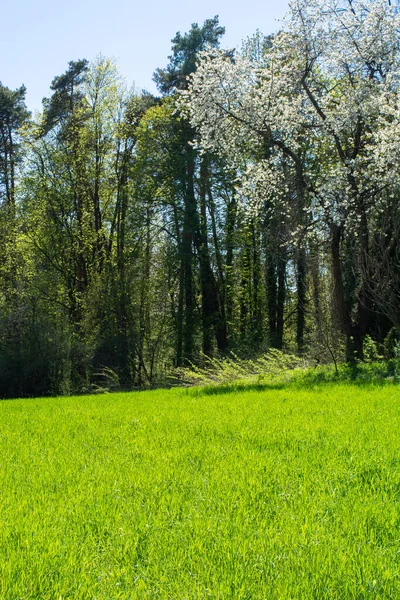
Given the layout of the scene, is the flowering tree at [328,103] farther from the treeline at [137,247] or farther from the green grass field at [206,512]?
the green grass field at [206,512]

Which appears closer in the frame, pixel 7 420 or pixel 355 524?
pixel 355 524

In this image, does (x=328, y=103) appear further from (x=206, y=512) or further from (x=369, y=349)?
(x=206, y=512)

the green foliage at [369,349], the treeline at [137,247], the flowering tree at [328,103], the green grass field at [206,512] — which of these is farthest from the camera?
the treeline at [137,247]

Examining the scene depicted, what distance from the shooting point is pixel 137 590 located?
2.83 meters

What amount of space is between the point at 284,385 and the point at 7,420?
23.2 ft

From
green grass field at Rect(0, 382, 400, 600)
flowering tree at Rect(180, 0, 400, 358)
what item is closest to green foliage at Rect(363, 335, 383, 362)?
flowering tree at Rect(180, 0, 400, 358)

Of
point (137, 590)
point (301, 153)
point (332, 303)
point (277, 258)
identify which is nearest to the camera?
point (137, 590)

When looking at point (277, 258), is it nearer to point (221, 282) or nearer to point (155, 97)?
point (221, 282)

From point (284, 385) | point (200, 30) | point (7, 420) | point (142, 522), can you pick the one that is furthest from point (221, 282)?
point (142, 522)

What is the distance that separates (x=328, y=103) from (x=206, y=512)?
15746mm

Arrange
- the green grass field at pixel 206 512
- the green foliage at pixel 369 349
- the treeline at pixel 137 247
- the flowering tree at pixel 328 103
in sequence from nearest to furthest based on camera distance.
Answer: the green grass field at pixel 206 512, the flowering tree at pixel 328 103, the green foliage at pixel 369 349, the treeline at pixel 137 247

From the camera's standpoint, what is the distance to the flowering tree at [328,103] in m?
15.5

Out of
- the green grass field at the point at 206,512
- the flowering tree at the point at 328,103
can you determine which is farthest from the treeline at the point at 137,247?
the green grass field at the point at 206,512

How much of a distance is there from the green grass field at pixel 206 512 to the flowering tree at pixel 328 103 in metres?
9.48
